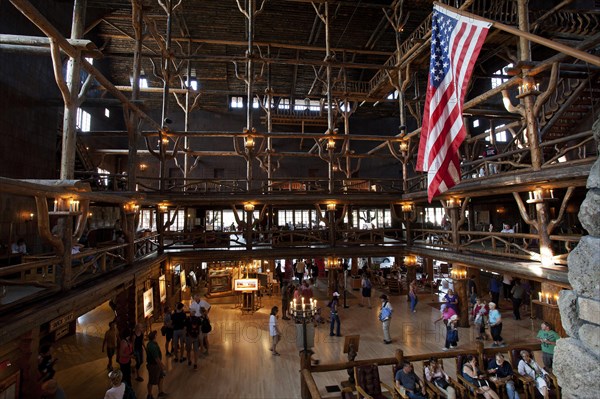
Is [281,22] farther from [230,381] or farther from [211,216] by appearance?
[230,381]

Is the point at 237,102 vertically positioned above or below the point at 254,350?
above

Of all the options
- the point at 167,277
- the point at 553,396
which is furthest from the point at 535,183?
the point at 167,277

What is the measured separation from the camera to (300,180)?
630 inches

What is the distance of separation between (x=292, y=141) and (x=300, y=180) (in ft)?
40.3

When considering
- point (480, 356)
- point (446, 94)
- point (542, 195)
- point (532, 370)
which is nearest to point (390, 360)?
point (480, 356)

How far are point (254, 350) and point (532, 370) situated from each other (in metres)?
8.01

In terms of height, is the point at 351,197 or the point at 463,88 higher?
the point at 463,88

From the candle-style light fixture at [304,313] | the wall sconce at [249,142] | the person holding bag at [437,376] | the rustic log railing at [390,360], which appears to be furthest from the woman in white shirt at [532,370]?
the wall sconce at [249,142]

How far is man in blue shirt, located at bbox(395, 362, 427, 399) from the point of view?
7098mm

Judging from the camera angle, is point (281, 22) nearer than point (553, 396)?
No

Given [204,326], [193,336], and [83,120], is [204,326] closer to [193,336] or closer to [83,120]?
[193,336]

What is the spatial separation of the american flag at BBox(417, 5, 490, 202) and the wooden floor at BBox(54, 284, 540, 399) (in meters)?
6.24

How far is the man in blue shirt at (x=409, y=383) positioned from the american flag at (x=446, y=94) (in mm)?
4468

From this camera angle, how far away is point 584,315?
269cm
